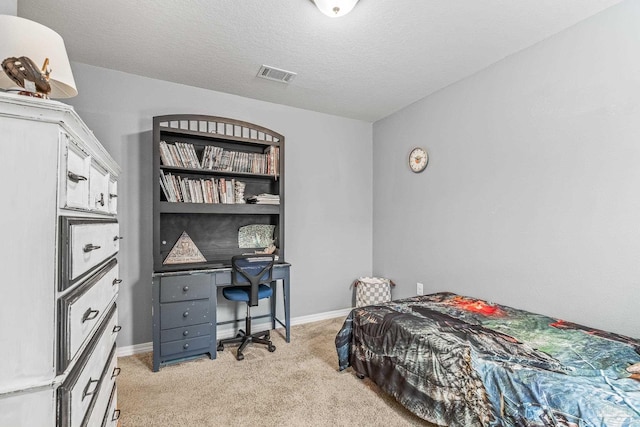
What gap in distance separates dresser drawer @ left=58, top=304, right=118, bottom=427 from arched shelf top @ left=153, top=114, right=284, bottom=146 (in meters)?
1.89

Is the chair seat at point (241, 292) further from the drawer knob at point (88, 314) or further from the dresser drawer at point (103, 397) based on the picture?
the drawer knob at point (88, 314)

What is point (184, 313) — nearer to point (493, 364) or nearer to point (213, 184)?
point (213, 184)

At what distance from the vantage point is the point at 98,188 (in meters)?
1.20

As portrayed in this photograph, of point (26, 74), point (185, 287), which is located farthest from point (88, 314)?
point (185, 287)

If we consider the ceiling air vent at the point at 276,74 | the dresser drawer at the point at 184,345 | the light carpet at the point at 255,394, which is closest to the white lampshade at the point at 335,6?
the ceiling air vent at the point at 276,74

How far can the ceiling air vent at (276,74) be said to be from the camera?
104 inches

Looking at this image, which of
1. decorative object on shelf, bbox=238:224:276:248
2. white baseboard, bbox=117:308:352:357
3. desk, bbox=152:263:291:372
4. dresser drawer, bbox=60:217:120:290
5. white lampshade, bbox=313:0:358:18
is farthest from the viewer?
decorative object on shelf, bbox=238:224:276:248

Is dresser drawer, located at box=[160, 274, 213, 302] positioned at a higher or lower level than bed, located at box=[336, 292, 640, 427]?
higher

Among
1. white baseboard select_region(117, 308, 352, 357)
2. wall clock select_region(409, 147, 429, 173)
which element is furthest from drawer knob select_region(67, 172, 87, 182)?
wall clock select_region(409, 147, 429, 173)

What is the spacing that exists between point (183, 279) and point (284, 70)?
2.03m

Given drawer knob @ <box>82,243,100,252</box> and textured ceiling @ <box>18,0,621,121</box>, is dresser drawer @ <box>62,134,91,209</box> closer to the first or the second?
drawer knob @ <box>82,243,100,252</box>

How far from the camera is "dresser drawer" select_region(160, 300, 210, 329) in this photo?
242cm

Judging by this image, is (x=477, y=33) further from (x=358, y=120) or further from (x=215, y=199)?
(x=215, y=199)

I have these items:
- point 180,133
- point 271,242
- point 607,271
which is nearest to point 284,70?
point 180,133
